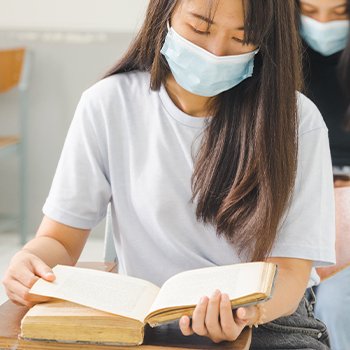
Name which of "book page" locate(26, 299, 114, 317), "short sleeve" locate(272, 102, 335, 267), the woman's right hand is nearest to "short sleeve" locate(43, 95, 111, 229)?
the woman's right hand

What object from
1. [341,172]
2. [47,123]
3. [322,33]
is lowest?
[47,123]

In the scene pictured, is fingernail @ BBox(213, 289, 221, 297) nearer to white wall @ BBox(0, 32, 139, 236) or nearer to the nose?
the nose

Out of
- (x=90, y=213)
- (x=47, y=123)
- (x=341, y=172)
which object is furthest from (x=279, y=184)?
(x=47, y=123)

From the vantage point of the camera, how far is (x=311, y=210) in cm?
88

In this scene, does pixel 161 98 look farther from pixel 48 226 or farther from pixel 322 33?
pixel 322 33

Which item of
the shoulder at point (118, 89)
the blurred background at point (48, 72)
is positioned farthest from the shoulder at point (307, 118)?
the blurred background at point (48, 72)

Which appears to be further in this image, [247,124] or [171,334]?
[247,124]

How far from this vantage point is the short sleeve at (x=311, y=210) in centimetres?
86

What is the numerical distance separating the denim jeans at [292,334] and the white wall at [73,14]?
1927 millimetres

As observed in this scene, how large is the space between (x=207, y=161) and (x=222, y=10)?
0.90 ft

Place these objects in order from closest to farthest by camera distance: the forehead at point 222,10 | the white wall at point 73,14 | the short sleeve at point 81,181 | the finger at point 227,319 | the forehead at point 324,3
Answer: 1. the finger at point 227,319
2. the forehead at point 222,10
3. the short sleeve at point 81,181
4. the forehead at point 324,3
5. the white wall at point 73,14

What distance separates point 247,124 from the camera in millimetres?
901

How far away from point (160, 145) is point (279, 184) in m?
0.25

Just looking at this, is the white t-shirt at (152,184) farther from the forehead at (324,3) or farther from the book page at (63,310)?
the forehead at (324,3)
